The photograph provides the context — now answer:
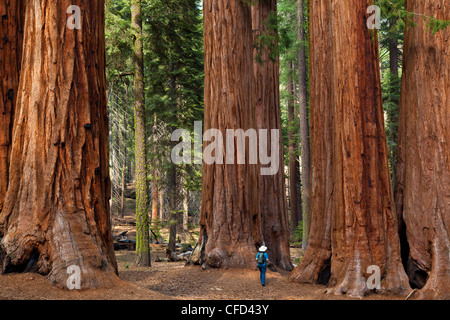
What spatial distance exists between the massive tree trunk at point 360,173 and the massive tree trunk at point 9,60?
5579mm

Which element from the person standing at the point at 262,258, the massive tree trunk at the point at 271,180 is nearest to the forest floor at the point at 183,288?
the person standing at the point at 262,258

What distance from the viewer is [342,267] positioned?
6.98 m

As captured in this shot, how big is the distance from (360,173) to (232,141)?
3.40 meters

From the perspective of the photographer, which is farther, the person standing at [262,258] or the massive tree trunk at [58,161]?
the person standing at [262,258]

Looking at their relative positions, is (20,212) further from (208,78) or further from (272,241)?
(272,241)

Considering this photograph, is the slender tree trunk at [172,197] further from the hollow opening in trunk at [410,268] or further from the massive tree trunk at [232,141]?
the hollow opening in trunk at [410,268]

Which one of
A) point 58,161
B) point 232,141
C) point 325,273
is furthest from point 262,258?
point 58,161

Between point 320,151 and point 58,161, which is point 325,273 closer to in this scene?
point 320,151

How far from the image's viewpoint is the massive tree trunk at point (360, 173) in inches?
263

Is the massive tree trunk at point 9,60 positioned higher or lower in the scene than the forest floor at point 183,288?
higher

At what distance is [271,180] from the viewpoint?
37.3 ft

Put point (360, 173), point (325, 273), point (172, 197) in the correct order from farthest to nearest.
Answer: point (172, 197), point (325, 273), point (360, 173)

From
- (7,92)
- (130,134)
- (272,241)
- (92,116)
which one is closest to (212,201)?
(272,241)

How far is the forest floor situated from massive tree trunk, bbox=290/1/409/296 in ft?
1.60
